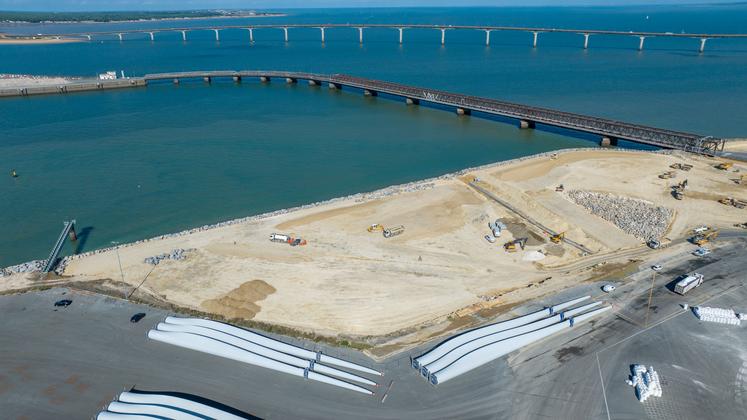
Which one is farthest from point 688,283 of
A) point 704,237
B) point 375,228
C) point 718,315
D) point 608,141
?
point 608,141

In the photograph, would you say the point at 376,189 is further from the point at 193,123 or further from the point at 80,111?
the point at 80,111

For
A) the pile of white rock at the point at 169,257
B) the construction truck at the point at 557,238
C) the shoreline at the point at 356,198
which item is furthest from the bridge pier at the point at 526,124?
the pile of white rock at the point at 169,257

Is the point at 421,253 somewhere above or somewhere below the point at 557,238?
below

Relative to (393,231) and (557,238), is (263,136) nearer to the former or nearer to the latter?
(393,231)

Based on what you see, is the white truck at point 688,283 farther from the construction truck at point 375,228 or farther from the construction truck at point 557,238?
the construction truck at point 375,228

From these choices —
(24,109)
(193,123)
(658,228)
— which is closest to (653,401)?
(658,228)

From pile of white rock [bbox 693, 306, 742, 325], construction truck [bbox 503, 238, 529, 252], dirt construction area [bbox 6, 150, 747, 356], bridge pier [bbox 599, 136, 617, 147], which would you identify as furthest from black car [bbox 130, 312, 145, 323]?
bridge pier [bbox 599, 136, 617, 147]
